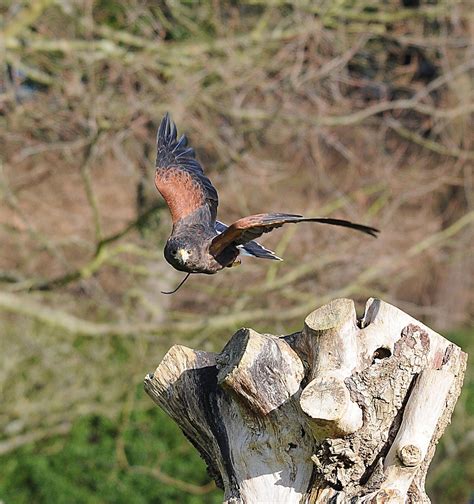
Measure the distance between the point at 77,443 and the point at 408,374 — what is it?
5.59 meters

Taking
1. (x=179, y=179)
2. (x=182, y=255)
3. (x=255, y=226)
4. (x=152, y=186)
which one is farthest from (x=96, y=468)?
(x=255, y=226)

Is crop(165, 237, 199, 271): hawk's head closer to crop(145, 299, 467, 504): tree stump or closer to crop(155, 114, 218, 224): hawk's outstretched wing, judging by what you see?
crop(155, 114, 218, 224): hawk's outstretched wing

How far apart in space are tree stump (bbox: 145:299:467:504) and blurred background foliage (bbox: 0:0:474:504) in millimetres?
2410

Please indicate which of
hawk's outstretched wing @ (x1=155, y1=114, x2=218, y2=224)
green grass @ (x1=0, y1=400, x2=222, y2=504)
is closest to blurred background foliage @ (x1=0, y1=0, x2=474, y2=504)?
green grass @ (x1=0, y1=400, x2=222, y2=504)

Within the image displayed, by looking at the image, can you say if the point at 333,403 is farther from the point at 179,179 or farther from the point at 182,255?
the point at 179,179

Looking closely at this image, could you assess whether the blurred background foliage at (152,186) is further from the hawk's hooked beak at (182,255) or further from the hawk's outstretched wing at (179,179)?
the hawk's hooked beak at (182,255)

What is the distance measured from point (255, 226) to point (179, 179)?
1.01 m

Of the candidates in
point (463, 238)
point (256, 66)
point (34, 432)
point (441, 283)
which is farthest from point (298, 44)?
point (441, 283)

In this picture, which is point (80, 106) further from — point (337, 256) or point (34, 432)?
point (34, 432)

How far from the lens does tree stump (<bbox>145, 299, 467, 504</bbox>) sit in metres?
2.51

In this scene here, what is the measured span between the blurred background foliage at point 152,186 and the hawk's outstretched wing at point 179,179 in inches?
27.0

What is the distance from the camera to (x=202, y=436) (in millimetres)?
2867

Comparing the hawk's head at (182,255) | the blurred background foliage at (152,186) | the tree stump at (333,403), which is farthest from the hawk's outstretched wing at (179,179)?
the tree stump at (333,403)

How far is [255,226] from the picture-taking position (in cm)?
310
